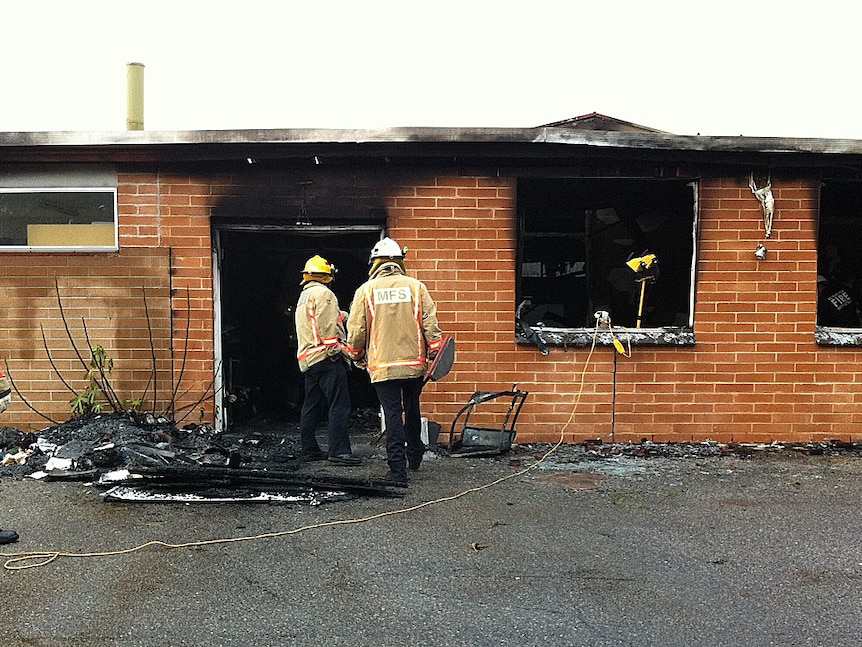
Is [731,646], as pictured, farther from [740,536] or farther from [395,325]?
[395,325]

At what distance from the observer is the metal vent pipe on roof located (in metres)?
12.1

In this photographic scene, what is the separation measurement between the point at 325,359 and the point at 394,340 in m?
0.98

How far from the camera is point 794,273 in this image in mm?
7262

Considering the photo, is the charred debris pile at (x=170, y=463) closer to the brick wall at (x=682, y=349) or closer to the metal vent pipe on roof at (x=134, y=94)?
the brick wall at (x=682, y=349)

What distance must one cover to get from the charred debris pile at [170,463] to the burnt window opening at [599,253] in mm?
3368

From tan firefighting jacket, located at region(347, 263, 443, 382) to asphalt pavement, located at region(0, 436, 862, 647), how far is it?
1.01 m

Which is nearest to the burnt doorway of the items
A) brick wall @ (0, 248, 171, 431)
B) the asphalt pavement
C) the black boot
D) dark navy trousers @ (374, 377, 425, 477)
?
brick wall @ (0, 248, 171, 431)

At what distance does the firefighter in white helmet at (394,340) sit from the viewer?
581 centimetres

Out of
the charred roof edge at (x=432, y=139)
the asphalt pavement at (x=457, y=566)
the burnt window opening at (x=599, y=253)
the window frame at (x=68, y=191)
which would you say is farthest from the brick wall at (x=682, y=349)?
the window frame at (x=68, y=191)

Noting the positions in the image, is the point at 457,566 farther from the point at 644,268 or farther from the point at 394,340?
the point at 644,268

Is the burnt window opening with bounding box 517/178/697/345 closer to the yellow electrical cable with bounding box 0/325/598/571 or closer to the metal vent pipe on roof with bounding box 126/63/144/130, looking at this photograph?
the yellow electrical cable with bounding box 0/325/598/571

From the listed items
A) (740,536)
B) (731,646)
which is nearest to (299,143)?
(740,536)

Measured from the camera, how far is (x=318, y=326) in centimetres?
648

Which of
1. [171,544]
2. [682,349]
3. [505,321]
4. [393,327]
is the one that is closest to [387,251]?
[393,327]
